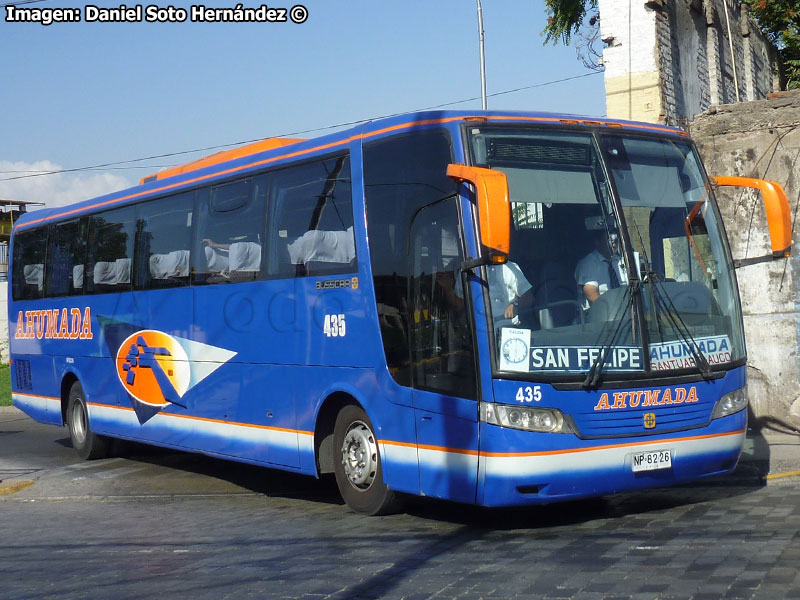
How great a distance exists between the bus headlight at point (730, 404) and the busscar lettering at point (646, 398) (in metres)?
0.24

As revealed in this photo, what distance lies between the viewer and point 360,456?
8938 millimetres

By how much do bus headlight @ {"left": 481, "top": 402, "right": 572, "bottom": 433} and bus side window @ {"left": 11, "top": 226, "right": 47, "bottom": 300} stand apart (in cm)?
967

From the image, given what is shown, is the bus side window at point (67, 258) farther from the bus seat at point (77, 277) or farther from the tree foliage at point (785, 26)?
the tree foliage at point (785, 26)

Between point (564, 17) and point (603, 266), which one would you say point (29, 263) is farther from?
point (564, 17)

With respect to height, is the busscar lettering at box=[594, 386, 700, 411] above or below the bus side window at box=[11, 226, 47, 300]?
below

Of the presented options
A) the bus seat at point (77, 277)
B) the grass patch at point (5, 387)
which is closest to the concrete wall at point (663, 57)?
the bus seat at point (77, 277)

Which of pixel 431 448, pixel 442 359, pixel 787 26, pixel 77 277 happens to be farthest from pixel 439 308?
pixel 787 26

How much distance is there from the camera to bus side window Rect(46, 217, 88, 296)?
14195 millimetres

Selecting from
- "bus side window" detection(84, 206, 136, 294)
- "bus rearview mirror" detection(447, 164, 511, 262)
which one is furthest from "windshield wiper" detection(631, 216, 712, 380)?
"bus side window" detection(84, 206, 136, 294)

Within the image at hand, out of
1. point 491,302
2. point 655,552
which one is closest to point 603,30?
point 491,302

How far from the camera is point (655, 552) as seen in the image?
22.4ft

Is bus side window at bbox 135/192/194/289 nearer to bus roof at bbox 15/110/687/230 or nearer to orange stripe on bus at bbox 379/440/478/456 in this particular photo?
bus roof at bbox 15/110/687/230

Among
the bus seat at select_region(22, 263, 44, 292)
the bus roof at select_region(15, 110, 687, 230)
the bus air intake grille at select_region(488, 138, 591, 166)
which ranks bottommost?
the bus seat at select_region(22, 263, 44, 292)

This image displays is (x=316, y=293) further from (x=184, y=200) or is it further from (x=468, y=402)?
(x=184, y=200)
